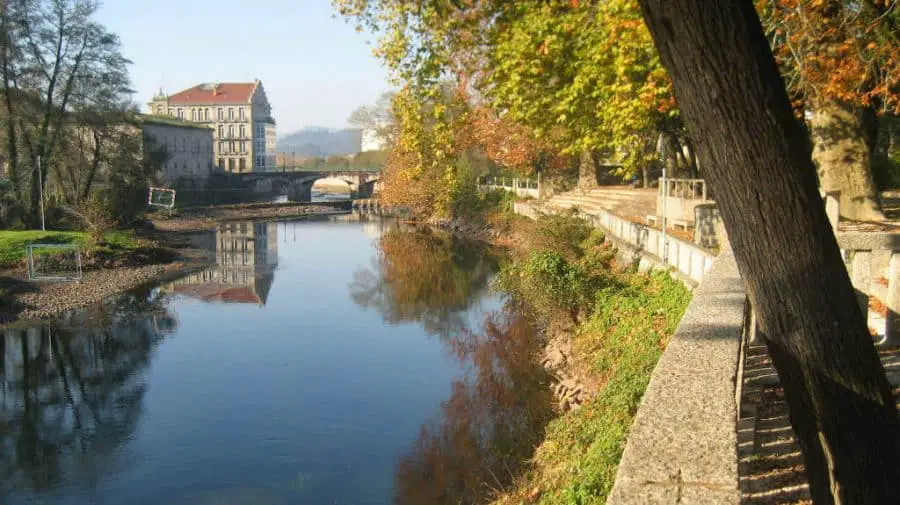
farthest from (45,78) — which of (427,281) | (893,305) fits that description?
(893,305)

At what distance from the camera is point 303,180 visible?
81938 mm

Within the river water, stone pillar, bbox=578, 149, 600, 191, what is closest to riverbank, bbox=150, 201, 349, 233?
stone pillar, bbox=578, 149, 600, 191

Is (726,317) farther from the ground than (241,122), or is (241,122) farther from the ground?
(241,122)

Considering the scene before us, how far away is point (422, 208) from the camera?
173ft

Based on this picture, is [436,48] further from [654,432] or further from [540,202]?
[540,202]

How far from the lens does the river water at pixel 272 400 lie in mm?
11047

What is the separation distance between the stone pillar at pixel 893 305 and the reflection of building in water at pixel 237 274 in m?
19.6

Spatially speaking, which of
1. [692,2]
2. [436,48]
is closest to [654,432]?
[692,2]

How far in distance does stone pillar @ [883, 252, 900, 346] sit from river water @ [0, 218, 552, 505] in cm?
503

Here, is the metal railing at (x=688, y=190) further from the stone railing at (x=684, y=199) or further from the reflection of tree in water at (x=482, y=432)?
the reflection of tree in water at (x=482, y=432)

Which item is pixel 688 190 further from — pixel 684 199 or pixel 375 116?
pixel 375 116

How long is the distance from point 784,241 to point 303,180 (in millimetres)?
80718

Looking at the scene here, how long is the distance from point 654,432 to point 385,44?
8679 mm

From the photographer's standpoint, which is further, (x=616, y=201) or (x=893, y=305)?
(x=616, y=201)
